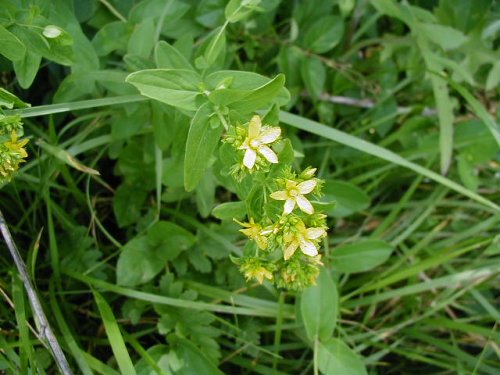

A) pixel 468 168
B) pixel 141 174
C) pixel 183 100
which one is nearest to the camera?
pixel 183 100

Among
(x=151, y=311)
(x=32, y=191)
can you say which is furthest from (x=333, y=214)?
(x=32, y=191)

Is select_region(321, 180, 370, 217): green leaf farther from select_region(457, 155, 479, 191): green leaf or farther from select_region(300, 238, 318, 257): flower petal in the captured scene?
select_region(300, 238, 318, 257): flower petal

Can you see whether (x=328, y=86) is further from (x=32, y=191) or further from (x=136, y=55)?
(x=32, y=191)

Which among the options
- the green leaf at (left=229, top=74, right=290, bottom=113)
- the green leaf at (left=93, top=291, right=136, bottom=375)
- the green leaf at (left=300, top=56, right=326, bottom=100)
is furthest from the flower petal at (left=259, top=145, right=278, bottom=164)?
the green leaf at (left=300, top=56, right=326, bottom=100)

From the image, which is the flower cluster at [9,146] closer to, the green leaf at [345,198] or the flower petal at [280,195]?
the flower petal at [280,195]

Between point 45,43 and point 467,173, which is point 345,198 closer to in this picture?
point 467,173

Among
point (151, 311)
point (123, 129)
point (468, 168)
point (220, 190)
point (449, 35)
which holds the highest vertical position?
point (449, 35)

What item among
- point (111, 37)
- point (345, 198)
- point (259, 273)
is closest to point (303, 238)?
point (259, 273)
